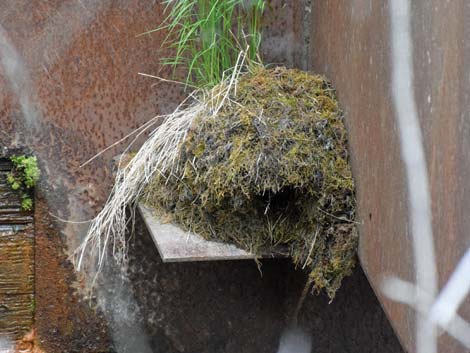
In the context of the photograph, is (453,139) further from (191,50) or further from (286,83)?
(191,50)

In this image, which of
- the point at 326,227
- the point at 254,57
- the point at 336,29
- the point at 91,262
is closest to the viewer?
the point at 326,227

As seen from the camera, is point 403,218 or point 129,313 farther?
point 129,313

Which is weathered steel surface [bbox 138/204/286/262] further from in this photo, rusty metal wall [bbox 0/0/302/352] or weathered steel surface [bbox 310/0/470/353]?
rusty metal wall [bbox 0/0/302/352]

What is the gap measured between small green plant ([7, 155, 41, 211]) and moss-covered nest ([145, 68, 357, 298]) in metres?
0.54

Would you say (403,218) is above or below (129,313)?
above

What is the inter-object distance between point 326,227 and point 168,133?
1.90 feet

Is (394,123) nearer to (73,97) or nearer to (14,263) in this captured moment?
(73,97)

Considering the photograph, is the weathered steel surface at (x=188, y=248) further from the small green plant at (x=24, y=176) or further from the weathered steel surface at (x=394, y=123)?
the small green plant at (x=24, y=176)

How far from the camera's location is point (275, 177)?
2.00 m

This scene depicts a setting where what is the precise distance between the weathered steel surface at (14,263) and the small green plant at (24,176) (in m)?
0.02

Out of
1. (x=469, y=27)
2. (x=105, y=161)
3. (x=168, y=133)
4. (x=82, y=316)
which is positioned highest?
(x=469, y=27)

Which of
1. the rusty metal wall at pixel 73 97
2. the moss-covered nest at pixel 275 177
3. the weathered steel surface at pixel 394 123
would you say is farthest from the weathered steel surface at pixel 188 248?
the rusty metal wall at pixel 73 97

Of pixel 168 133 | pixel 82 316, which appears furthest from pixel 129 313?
pixel 168 133

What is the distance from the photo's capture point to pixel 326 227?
81.0 inches
